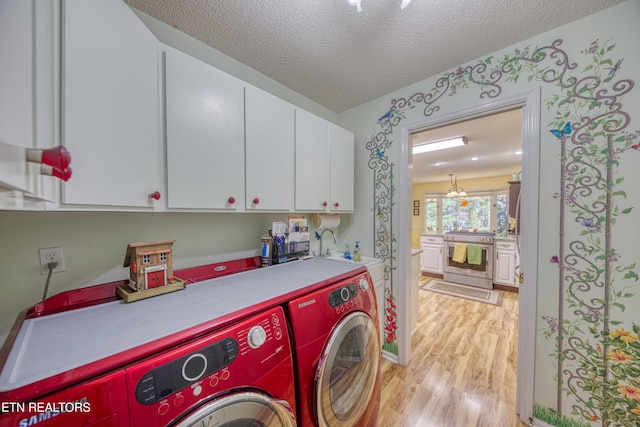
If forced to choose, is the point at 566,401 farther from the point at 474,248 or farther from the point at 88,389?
the point at 474,248

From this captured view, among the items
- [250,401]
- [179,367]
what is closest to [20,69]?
[179,367]

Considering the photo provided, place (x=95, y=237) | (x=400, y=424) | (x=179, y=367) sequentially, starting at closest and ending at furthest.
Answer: (x=179, y=367) < (x=95, y=237) < (x=400, y=424)

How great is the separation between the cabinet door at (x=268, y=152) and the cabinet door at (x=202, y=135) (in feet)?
0.16

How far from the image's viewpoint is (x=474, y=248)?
3941 millimetres

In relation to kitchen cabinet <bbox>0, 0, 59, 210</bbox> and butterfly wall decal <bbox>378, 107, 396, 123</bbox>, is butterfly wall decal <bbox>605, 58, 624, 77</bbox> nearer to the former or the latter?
butterfly wall decal <bbox>378, 107, 396, 123</bbox>

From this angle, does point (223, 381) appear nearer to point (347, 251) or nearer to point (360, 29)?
point (347, 251)

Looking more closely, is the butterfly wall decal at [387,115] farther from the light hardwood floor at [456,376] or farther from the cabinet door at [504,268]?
the cabinet door at [504,268]

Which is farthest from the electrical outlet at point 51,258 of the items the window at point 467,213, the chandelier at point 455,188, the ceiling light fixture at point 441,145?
the window at point 467,213

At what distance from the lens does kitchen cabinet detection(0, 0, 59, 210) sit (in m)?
0.49

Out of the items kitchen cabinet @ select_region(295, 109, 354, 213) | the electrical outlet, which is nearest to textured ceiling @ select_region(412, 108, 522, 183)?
kitchen cabinet @ select_region(295, 109, 354, 213)

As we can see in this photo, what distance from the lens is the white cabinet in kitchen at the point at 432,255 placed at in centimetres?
447

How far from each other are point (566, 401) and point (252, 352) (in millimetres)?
1879

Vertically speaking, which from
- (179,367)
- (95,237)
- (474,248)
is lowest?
(474,248)

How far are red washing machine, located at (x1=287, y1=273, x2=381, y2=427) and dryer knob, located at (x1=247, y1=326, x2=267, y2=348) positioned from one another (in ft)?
0.48
